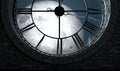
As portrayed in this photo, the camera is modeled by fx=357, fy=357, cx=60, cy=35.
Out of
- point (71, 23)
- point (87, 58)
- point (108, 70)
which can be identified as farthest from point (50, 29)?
point (108, 70)

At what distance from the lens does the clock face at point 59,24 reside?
20.5ft

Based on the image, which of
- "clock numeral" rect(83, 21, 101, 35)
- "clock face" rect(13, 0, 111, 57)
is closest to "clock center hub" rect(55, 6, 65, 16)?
"clock face" rect(13, 0, 111, 57)

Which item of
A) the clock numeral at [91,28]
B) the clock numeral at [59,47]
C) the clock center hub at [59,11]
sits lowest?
the clock numeral at [59,47]

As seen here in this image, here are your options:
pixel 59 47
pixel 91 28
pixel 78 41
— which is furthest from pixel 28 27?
pixel 91 28

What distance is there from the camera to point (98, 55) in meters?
6.15

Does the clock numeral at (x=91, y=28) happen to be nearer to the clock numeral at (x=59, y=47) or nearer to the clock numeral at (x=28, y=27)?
the clock numeral at (x=59, y=47)

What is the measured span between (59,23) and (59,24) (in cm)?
2

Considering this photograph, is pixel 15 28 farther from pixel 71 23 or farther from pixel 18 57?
pixel 71 23

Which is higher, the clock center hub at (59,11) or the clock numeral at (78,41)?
the clock center hub at (59,11)

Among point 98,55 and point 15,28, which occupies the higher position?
point 15,28

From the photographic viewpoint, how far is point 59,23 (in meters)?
6.29

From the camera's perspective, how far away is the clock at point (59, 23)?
6238 millimetres

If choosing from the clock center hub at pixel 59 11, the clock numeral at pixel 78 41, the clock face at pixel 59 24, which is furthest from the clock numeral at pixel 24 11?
the clock numeral at pixel 78 41

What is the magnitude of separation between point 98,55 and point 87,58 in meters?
0.20
